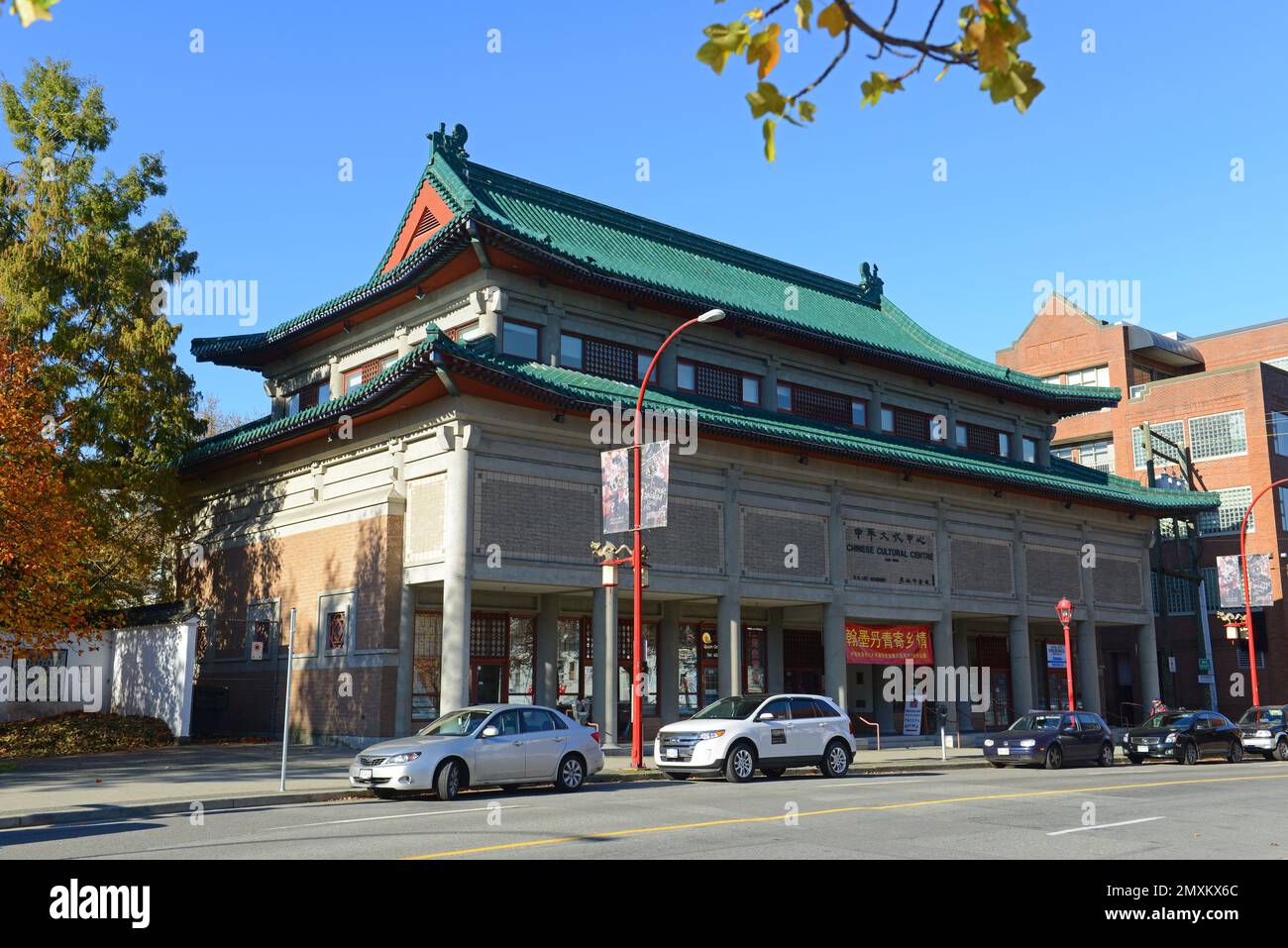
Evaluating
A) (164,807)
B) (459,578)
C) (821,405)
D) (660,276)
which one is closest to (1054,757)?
(821,405)

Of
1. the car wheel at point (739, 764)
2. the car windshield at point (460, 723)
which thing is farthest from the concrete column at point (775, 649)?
the car windshield at point (460, 723)

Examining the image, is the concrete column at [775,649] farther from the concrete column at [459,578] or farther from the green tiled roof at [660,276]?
the concrete column at [459,578]

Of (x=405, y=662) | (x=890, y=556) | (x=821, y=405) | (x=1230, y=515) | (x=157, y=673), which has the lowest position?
(x=157, y=673)

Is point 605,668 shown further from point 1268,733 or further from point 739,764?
point 1268,733

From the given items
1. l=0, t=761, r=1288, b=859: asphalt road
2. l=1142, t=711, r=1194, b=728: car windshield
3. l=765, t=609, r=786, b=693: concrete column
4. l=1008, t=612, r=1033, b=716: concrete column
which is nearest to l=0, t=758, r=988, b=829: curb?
l=0, t=761, r=1288, b=859: asphalt road

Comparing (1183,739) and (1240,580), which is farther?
(1240,580)

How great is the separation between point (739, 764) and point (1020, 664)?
2238 cm

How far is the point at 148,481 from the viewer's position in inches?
1305

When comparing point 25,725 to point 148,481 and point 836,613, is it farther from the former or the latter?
point 836,613

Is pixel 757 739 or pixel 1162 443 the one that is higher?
pixel 1162 443

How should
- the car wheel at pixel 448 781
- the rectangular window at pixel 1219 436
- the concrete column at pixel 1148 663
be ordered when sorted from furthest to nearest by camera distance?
the rectangular window at pixel 1219 436, the concrete column at pixel 1148 663, the car wheel at pixel 448 781

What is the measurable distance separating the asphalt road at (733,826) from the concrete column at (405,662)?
9.17 m

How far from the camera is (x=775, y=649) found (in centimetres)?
3662

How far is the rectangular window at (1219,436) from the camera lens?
197ft
